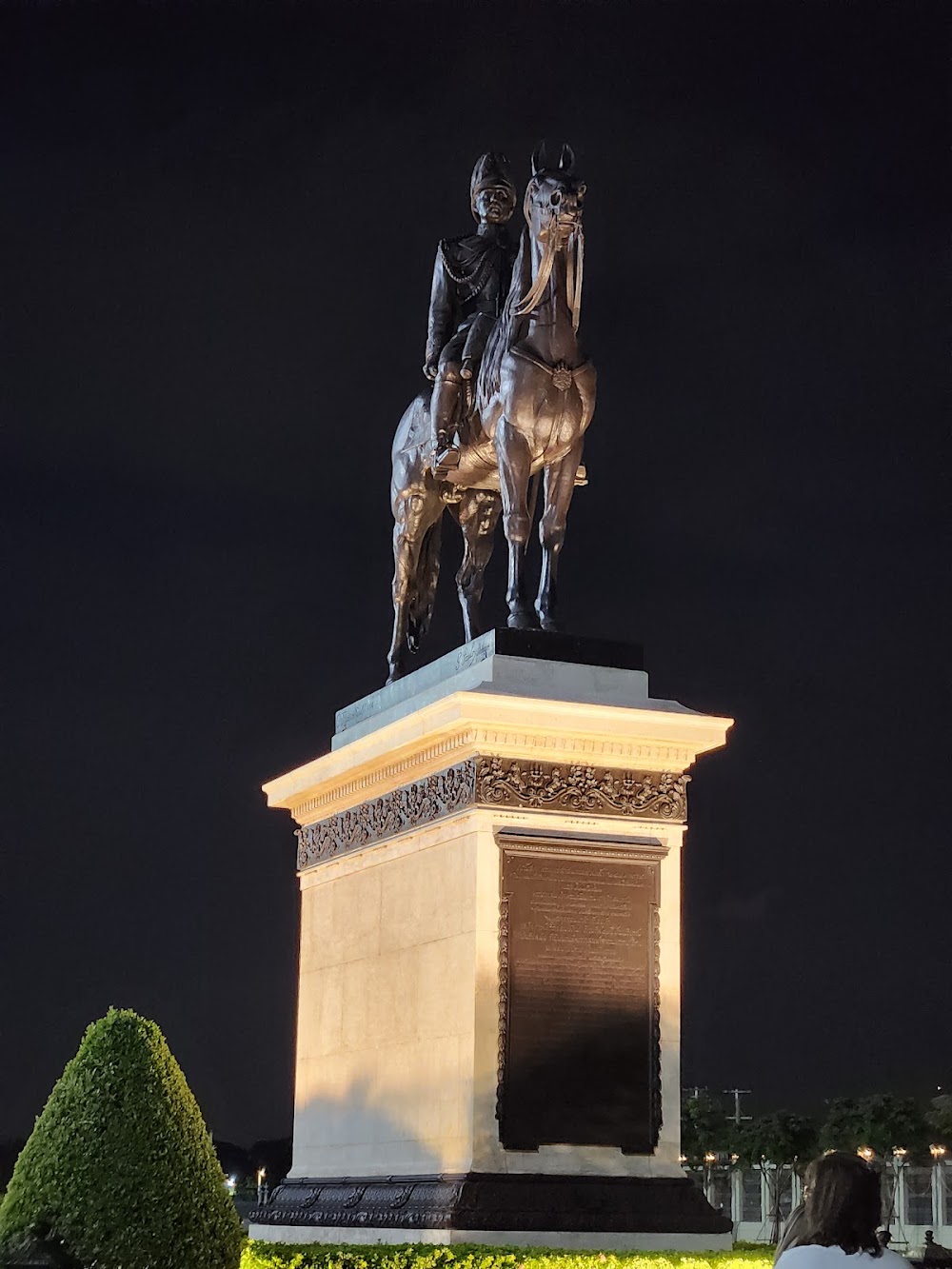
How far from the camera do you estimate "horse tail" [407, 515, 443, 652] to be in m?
20.6

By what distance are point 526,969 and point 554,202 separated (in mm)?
6248

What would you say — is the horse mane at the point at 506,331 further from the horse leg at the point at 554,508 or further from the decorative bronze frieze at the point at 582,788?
the decorative bronze frieze at the point at 582,788

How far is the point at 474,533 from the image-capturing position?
65.9ft

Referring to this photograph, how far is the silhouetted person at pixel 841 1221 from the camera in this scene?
22.1 feet

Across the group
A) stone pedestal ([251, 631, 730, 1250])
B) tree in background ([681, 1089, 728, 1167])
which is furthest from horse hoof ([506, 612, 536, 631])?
tree in background ([681, 1089, 728, 1167])

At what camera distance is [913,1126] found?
258 ft

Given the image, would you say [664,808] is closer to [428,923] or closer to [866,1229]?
[428,923]

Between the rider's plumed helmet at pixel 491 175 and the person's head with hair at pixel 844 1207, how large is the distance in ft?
45.3

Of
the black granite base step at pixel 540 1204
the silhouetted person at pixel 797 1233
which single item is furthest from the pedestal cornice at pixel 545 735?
the silhouetted person at pixel 797 1233

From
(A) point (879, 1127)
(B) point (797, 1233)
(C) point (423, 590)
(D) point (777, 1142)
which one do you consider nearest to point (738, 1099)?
(D) point (777, 1142)

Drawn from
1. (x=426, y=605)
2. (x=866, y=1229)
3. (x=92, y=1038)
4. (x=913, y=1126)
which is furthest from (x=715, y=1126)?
(x=866, y=1229)

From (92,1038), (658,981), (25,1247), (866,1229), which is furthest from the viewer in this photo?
(658,981)

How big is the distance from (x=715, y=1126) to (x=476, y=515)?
7600 centimetres

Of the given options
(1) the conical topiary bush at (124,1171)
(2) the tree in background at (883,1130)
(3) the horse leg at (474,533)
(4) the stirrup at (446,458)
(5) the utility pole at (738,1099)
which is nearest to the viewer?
(1) the conical topiary bush at (124,1171)
